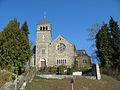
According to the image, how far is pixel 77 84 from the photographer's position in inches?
1628

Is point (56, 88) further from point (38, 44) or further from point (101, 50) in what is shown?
point (38, 44)

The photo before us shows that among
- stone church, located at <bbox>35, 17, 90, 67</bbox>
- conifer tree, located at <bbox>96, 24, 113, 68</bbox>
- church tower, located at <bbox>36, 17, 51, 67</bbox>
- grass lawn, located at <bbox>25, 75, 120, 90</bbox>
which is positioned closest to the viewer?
grass lawn, located at <bbox>25, 75, 120, 90</bbox>

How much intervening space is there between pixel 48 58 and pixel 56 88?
29400 mm

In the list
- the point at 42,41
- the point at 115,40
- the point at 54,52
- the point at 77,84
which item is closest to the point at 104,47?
the point at 115,40

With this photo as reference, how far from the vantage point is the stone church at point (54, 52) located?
221 feet

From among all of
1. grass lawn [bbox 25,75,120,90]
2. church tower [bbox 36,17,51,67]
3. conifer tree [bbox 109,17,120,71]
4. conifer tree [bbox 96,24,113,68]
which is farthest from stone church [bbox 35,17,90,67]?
grass lawn [bbox 25,75,120,90]

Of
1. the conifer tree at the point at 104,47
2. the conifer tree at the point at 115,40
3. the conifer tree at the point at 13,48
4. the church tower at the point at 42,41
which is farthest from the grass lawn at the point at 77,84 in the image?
the church tower at the point at 42,41

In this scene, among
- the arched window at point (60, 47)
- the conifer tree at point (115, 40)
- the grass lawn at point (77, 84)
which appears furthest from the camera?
the arched window at point (60, 47)

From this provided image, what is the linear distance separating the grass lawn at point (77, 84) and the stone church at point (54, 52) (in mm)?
22736

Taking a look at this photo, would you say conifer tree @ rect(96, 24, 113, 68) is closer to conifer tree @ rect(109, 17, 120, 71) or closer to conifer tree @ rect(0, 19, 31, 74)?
conifer tree @ rect(109, 17, 120, 71)

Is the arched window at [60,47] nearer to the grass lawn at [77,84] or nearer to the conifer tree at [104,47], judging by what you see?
the conifer tree at [104,47]

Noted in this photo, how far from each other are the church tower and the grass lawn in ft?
78.3

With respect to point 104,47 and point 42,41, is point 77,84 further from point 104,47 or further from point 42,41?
point 42,41

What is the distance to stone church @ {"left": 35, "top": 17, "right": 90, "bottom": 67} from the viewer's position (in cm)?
6738
